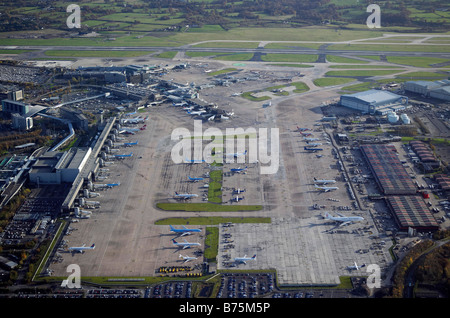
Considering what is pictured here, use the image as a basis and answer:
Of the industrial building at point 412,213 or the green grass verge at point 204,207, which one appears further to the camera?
the green grass verge at point 204,207

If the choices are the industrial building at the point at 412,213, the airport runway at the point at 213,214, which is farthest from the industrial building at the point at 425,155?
the airport runway at the point at 213,214

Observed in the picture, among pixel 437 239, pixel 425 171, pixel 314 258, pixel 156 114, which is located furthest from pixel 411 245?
pixel 156 114

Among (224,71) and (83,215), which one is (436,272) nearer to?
(83,215)

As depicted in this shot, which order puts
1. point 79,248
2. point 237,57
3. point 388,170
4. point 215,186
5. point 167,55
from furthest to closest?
1. point 167,55
2. point 237,57
3. point 388,170
4. point 215,186
5. point 79,248

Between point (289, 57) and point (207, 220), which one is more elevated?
point (289, 57)

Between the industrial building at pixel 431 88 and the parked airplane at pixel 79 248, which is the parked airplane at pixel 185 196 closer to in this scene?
the parked airplane at pixel 79 248

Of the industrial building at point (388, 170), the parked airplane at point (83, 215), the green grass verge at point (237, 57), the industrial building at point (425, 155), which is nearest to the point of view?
the parked airplane at point (83, 215)

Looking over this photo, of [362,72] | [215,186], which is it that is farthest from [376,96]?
[215,186]
